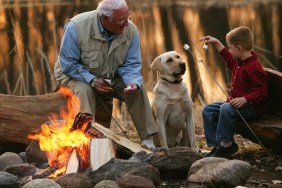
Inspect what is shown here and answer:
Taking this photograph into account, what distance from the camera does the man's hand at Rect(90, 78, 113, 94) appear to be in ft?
24.5

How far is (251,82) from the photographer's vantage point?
23.2 ft

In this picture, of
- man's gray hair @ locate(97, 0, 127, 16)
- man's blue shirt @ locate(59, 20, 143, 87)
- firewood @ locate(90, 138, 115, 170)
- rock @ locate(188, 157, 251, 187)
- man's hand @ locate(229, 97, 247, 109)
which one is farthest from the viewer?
man's blue shirt @ locate(59, 20, 143, 87)

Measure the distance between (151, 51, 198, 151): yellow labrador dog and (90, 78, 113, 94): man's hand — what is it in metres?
0.60

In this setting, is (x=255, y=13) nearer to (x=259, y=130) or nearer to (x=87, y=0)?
(x=87, y=0)

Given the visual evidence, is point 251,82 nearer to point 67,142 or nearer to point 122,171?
point 122,171

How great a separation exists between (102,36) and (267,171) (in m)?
2.13

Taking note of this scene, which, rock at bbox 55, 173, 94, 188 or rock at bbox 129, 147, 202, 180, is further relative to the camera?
rock at bbox 129, 147, 202, 180

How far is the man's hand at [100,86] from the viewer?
746 centimetres

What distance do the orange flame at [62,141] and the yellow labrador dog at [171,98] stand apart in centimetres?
89

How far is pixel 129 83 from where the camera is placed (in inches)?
296

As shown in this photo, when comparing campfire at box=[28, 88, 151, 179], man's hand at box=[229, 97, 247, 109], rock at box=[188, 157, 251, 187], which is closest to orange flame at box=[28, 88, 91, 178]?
campfire at box=[28, 88, 151, 179]

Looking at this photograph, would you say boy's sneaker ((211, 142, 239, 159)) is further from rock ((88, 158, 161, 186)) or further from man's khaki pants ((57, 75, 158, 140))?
rock ((88, 158, 161, 186))

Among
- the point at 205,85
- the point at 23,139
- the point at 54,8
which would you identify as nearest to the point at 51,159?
the point at 23,139

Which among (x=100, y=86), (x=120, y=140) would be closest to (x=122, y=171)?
(x=120, y=140)
